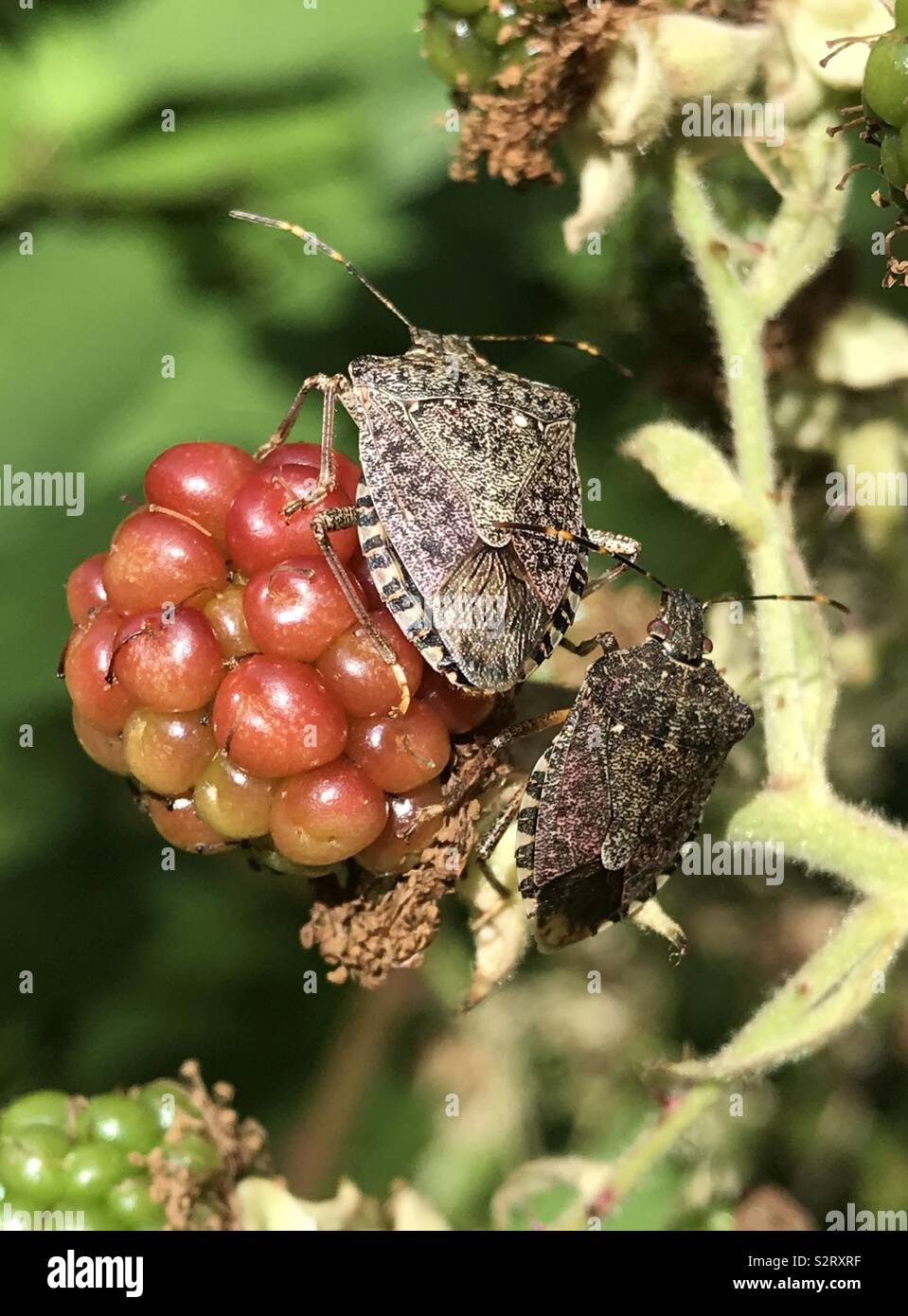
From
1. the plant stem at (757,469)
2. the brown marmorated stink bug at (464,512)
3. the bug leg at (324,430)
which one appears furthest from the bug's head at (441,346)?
the plant stem at (757,469)

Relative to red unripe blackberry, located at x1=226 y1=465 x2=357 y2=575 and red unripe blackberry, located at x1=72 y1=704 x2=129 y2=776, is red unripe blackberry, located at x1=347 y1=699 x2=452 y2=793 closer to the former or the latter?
red unripe blackberry, located at x1=226 y1=465 x2=357 y2=575

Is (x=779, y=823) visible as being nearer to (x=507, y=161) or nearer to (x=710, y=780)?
(x=710, y=780)

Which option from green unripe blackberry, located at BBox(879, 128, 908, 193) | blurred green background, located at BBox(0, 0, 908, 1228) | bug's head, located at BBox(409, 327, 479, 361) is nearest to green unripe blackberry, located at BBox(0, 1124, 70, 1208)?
blurred green background, located at BBox(0, 0, 908, 1228)

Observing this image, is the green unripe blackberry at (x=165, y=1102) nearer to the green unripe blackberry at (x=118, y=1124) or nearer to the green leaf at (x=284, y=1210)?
the green unripe blackberry at (x=118, y=1124)

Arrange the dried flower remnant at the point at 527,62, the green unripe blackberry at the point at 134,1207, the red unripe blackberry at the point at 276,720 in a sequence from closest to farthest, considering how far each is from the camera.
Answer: the red unripe blackberry at the point at 276,720 < the green unripe blackberry at the point at 134,1207 < the dried flower remnant at the point at 527,62

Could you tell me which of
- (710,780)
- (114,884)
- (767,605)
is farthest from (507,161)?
(114,884)

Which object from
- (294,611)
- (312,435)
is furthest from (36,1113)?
(312,435)
